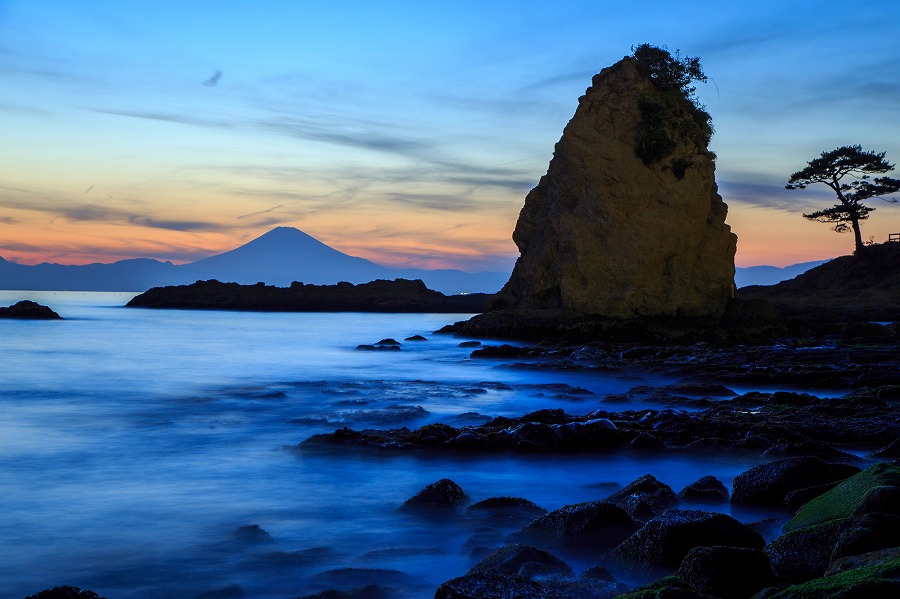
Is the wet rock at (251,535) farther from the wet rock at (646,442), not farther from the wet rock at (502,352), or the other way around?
the wet rock at (502,352)

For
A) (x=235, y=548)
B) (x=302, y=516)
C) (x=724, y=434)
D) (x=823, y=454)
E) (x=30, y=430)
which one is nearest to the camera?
(x=235, y=548)

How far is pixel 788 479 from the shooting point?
273 inches

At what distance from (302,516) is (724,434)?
248 inches

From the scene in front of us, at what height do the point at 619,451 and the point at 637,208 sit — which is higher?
the point at 637,208

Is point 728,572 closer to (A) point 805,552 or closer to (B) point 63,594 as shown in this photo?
(A) point 805,552

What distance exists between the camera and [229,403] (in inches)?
672

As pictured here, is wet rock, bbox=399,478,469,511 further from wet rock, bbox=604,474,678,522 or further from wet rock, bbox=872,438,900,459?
wet rock, bbox=872,438,900,459

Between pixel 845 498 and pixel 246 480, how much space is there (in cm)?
701

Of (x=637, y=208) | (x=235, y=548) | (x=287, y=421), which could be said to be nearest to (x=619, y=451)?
(x=235, y=548)

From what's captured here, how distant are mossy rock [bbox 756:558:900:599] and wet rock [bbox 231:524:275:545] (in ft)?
16.3

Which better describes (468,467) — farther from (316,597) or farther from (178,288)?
(178,288)

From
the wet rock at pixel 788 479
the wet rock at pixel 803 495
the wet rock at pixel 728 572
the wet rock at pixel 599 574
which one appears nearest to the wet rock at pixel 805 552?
the wet rock at pixel 728 572

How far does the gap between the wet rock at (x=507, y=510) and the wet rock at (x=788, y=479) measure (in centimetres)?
202

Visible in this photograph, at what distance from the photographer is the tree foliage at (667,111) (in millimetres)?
33750
